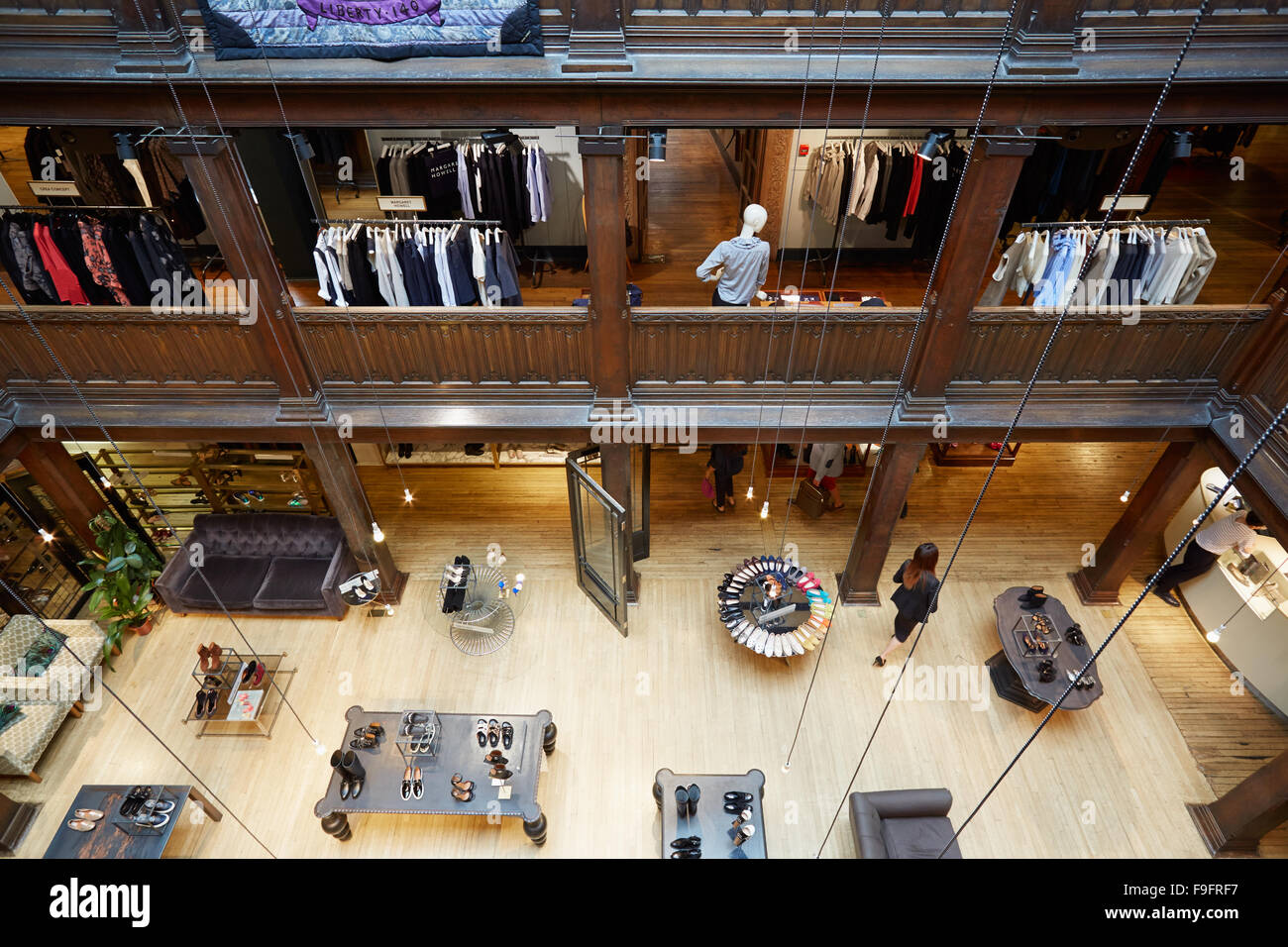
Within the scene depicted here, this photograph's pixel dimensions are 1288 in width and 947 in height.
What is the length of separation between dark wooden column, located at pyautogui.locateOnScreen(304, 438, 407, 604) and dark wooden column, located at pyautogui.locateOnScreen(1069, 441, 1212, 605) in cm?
843

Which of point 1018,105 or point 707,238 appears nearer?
point 1018,105

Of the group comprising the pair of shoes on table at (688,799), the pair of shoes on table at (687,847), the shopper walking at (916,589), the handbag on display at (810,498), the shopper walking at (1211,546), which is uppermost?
the handbag on display at (810,498)

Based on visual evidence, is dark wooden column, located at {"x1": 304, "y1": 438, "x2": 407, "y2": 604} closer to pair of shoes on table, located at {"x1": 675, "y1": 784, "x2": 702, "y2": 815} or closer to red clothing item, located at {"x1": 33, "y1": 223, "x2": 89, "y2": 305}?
red clothing item, located at {"x1": 33, "y1": 223, "x2": 89, "y2": 305}

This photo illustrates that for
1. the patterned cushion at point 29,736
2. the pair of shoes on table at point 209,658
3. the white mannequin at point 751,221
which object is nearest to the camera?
the white mannequin at point 751,221

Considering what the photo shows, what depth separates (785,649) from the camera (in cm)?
751

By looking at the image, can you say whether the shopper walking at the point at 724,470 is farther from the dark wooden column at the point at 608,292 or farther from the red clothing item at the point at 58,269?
the red clothing item at the point at 58,269

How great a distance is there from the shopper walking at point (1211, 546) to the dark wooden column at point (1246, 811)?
1.82 meters

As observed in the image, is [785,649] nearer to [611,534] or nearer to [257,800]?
[611,534]

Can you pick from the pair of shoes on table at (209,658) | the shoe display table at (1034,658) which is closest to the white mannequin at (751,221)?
the shoe display table at (1034,658)

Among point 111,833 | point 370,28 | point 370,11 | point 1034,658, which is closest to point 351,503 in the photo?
point 111,833

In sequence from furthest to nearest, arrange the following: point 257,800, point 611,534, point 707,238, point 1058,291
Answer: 1. point 707,238
2. point 611,534
3. point 257,800
4. point 1058,291

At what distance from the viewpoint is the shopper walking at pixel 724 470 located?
9.16 meters

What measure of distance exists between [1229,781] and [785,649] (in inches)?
175
